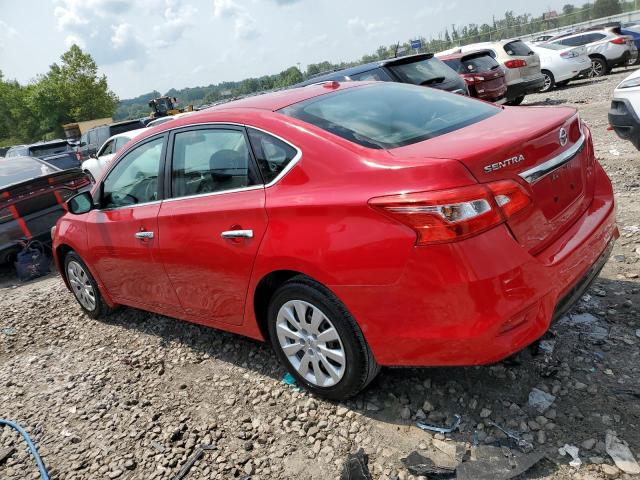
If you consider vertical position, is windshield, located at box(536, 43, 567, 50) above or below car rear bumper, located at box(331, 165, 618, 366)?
below

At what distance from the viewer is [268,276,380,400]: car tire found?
266 centimetres

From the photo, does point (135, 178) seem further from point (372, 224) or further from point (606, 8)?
point (606, 8)

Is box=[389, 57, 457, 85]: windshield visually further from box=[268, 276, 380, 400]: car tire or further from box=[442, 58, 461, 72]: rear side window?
box=[268, 276, 380, 400]: car tire

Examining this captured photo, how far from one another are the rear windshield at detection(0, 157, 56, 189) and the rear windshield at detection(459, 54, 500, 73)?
8625 millimetres

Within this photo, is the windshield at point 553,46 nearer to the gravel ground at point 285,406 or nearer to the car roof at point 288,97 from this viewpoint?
the gravel ground at point 285,406

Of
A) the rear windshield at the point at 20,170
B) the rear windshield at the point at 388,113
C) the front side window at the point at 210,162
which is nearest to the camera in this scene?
the rear windshield at the point at 388,113

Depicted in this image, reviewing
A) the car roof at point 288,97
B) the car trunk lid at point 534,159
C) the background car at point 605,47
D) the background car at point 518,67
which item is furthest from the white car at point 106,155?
the background car at point 605,47

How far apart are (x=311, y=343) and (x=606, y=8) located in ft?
187

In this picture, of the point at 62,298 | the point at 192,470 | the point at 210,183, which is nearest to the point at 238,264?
the point at 210,183

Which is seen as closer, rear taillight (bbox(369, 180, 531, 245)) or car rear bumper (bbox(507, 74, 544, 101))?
rear taillight (bbox(369, 180, 531, 245))

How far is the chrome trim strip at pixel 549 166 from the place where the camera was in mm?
2387

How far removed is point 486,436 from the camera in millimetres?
2537

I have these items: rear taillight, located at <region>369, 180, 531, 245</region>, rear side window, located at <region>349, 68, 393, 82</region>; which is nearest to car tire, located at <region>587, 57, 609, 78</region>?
rear side window, located at <region>349, 68, 393, 82</region>

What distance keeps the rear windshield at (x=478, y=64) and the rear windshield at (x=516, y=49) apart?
180cm
